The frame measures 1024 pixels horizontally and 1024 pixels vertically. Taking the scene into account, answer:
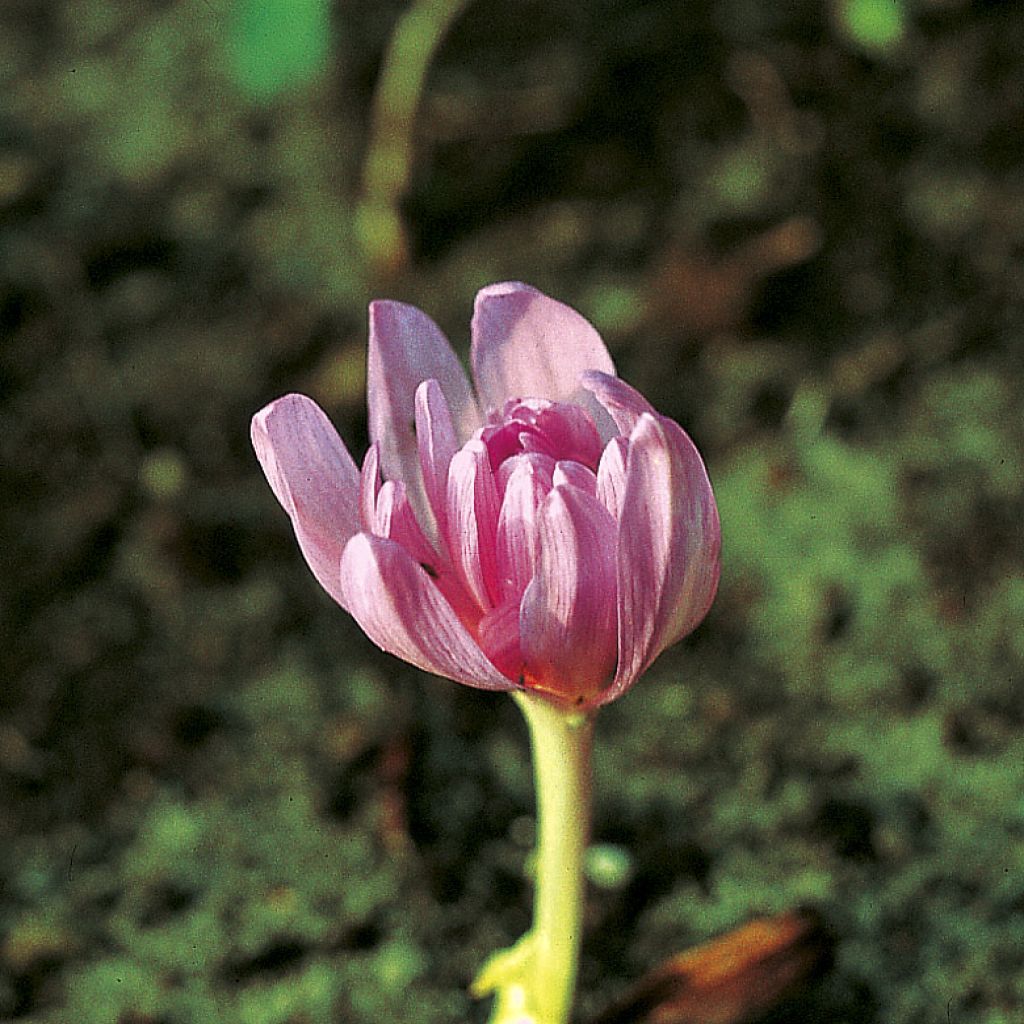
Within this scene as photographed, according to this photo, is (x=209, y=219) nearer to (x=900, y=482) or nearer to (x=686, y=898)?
(x=900, y=482)

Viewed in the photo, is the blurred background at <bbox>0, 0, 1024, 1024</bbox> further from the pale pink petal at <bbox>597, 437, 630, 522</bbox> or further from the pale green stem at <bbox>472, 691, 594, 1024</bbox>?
the pale pink petal at <bbox>597, 437, 630, 522</bbox>

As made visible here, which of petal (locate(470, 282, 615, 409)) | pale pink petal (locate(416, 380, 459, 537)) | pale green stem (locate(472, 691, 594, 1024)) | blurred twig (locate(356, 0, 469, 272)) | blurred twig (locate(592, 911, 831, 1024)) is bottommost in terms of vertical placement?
blurred twig (locate(592, 911, 831, 1024))

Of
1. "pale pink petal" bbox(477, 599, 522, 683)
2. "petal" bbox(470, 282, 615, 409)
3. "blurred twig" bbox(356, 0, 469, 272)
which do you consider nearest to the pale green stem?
"pale pink petal" bbox(477, 599, 522, 683)

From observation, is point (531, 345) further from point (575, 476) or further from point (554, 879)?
point (554, 879)

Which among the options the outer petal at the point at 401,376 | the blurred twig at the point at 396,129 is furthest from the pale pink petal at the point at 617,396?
the blurred twig at the point at 396,129

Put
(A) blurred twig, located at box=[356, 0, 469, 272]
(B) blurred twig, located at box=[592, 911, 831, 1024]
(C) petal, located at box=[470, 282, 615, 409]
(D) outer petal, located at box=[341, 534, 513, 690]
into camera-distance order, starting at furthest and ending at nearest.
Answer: (A) blurred twig, located at box=[356, 0, 469, 272], (B) blurred twig, located at box=[592, 911, 831, 1024], (C) petal, located at box=[470, 282, 615, 409], (D) outer petal, located at box=[341, 534, 513, 690]
